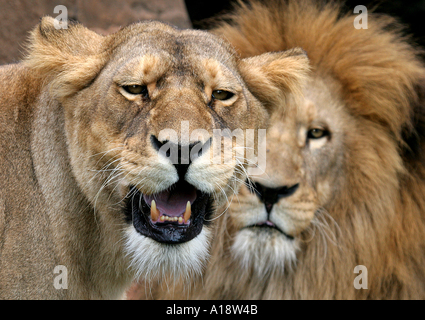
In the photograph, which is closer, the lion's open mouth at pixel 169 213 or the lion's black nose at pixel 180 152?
the lion's black nose at pixel 180 152

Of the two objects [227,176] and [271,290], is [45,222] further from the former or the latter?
[271,290]

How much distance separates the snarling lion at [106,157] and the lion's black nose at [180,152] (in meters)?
0.01

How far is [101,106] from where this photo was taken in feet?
7.46

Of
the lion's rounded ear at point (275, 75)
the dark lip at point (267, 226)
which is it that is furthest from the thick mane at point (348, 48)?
the dark lip at point (267, 226)

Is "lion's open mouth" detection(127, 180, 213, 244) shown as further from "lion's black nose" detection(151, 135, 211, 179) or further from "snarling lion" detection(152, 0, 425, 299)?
"snarling lion" detection(152, 0, 425, 299)

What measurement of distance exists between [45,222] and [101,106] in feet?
1.91

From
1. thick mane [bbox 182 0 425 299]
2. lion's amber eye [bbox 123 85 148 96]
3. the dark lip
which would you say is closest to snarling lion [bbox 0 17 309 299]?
lion's amber eye [bbox 123 85 148 96]

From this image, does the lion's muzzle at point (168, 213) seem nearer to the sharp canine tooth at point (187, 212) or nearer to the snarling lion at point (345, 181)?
the sharp canine tooth at point (187, 212)

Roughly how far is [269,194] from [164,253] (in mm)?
1193

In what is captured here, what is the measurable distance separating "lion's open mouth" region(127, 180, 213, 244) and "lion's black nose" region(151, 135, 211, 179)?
126mm

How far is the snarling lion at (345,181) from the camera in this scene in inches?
140

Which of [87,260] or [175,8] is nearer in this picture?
[87,260]

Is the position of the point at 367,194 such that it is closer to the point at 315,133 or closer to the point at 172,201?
the point at 315,133

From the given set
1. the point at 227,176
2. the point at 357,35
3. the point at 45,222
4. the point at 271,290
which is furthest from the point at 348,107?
the point at 45,222
